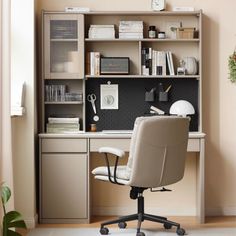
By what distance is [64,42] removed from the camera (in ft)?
17.1

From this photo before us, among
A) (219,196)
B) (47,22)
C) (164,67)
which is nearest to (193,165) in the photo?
(219,196)

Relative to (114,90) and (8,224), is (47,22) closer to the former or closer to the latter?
(114,90)

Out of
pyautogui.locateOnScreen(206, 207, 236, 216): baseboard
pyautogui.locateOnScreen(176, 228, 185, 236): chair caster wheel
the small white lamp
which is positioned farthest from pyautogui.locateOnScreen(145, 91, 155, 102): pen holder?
pyautogui.locateOnScreen(176, 228, 185, 236): chair caster wheel

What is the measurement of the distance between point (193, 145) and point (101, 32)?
1375 millimetres

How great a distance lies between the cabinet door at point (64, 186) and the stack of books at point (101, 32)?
1.14 meters

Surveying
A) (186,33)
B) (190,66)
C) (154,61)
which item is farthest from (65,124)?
(186,33)

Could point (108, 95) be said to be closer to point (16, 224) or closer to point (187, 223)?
point (187, 223)

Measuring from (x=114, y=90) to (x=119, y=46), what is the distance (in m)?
0.43

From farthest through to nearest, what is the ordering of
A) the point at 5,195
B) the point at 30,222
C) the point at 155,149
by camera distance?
the point at 30,222 → the point at 155,149 → the point at 5,195

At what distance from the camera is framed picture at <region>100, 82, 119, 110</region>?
536cm

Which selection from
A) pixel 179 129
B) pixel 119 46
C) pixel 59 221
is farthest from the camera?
pixel 119 46

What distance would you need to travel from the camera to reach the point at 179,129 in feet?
14.4

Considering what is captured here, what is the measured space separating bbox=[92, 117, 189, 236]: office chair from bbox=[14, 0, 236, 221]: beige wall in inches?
34.5

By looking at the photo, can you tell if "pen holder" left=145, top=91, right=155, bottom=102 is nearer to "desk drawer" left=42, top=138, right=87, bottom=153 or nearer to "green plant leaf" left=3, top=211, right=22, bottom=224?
"desk drawer" left=42, top=138, right=87, bottom=153
